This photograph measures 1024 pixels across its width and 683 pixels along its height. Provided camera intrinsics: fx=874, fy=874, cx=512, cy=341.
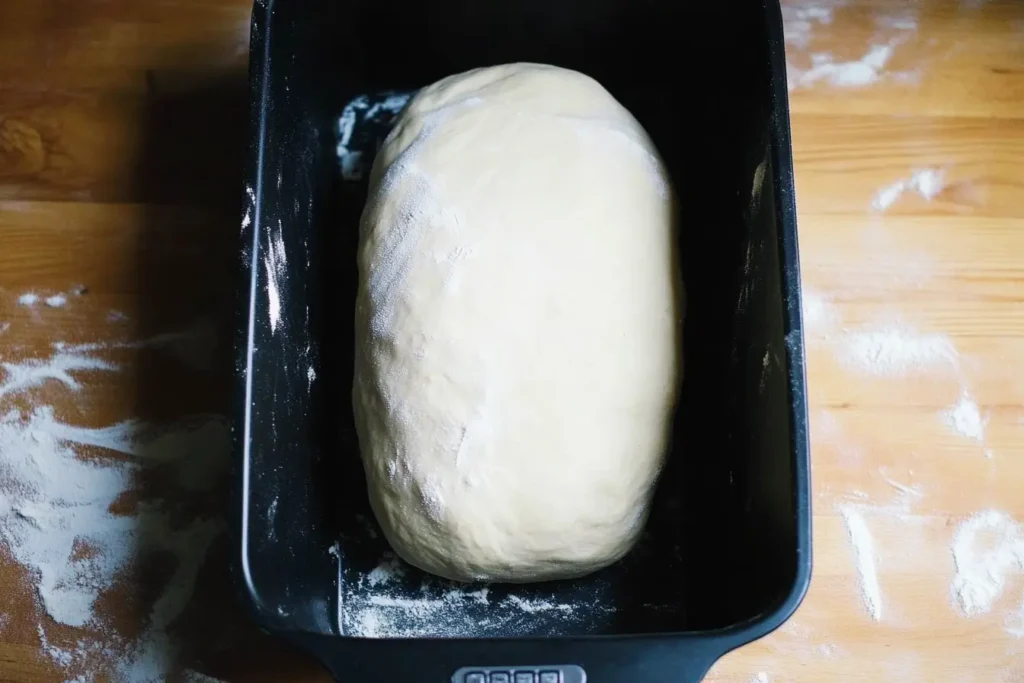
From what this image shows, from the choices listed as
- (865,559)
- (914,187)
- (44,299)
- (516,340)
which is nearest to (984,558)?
(865,559)

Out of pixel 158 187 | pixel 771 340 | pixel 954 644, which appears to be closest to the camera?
pixel 771 340

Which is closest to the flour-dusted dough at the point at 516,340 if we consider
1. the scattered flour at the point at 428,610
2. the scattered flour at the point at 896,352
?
the scattered flour at the point at 428,610

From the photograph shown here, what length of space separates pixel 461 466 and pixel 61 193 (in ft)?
1.87

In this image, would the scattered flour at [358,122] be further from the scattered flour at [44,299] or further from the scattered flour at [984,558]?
the scattered flour at [984,558]

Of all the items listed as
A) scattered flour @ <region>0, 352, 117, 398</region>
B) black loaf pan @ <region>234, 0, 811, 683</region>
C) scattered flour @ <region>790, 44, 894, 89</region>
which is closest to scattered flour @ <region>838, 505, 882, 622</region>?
black loaf pan @ <region>234, 0, 811, 683</region>

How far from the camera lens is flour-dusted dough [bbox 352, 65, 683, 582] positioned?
0.75 m

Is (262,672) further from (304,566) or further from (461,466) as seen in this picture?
(461,466)

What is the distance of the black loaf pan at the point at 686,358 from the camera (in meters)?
0.65

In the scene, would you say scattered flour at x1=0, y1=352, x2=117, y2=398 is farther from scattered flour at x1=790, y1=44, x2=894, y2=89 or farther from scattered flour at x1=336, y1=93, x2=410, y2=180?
scattered flour at x1=790, y1=44, x2=894, y2=89

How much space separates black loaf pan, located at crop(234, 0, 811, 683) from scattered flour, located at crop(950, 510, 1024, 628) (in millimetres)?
240

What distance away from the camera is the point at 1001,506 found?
2.85ft

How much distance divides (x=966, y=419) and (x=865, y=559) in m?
0.18

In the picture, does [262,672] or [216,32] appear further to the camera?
[216,32]

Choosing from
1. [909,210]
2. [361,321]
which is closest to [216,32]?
[361,321]
